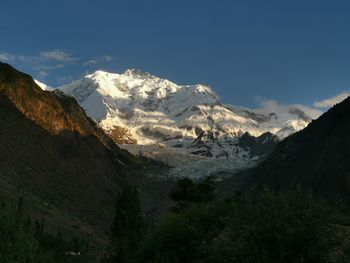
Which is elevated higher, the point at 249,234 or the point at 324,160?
the point at 324,160

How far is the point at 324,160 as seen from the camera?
152500mm

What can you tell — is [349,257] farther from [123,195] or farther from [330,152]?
[330,152]

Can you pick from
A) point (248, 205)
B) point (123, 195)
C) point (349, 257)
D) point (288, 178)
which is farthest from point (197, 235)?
point (288, 178)

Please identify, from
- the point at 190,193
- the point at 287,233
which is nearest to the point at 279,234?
the point at 287,233

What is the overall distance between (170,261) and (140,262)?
4.44 m

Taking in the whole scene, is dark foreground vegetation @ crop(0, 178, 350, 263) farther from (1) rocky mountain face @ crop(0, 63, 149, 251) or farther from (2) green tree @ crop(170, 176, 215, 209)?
(1) rocky mountain face @ crop(0, 63, 149, 251)

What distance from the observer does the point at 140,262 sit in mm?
40875

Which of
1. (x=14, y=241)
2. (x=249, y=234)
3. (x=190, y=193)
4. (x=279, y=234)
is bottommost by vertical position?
(x=14, y=241)

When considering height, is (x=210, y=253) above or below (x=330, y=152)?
below

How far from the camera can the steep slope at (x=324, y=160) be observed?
137250 millimetres

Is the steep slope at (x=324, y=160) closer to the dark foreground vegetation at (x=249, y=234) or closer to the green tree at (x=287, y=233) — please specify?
the dark foreground vegetation at (x=249, y=234)

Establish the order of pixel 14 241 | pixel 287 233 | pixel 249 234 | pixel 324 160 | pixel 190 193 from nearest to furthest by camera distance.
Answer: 1. pixel 287 233
2. pixel 249 234
3. pixel 14 241
4. pixel 190 193
5. pixel 324 160

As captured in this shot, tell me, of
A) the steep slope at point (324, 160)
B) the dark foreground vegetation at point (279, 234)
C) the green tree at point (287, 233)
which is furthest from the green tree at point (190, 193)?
the green tree at point (287, 233)

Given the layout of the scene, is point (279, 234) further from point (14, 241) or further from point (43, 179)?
point (43, 179)
